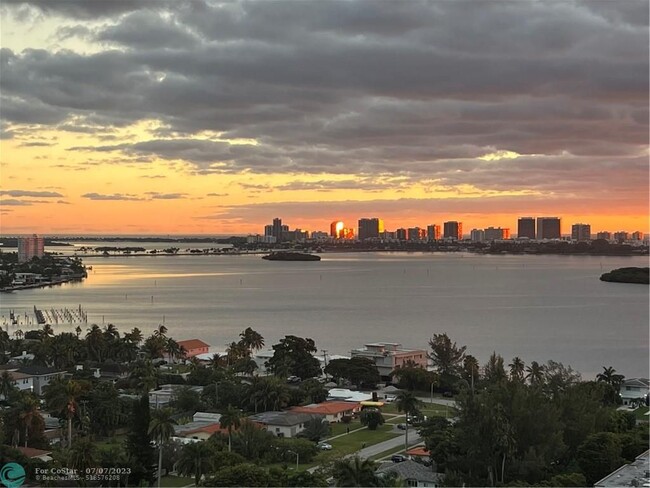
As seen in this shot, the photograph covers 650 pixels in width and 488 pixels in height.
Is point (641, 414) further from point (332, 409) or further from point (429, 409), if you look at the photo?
point (332, 409)

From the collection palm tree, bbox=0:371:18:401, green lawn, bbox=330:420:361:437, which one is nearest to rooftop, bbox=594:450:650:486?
green lawn, bbox=330:420:361:437

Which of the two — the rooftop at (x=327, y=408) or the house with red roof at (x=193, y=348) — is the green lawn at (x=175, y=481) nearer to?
the rooftop at (x=327, y=408)

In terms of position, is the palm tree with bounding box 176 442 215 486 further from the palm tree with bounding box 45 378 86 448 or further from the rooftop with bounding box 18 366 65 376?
the rooftop with bounding box 18 366 65 376

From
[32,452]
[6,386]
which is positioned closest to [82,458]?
[32,452]

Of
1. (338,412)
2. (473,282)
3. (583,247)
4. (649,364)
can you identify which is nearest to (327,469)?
(338,412)

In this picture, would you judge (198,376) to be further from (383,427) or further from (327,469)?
(327,469)

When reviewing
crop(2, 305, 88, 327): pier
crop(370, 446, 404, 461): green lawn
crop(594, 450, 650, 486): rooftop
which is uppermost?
crop(594, 450, 650, 486): rooftop
